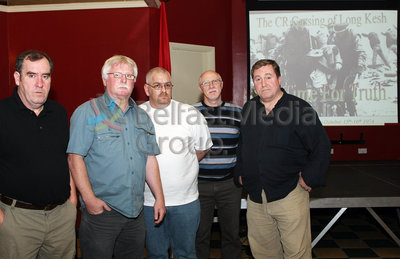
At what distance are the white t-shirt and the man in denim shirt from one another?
9.4 inches

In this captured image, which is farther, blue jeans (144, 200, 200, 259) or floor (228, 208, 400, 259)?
floor (228, 208, 400, 259)

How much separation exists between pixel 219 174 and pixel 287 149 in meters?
0.56

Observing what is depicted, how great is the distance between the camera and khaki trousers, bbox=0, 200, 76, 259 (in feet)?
5.24

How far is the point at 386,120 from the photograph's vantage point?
5613 millimetres

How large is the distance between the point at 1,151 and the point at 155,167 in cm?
76

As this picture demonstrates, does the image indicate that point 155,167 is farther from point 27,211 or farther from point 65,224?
point 27,211

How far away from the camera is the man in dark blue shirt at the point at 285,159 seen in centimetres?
209

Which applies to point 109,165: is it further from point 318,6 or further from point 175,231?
point 318,6

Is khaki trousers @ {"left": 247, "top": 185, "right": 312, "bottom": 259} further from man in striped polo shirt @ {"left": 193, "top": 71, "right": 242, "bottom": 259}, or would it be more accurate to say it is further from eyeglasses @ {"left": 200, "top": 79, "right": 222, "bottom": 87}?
eyeglasses @ {"left": 200, "top": 79, "right": 222, "bottom": 87}

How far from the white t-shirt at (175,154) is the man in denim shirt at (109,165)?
0.78 feet

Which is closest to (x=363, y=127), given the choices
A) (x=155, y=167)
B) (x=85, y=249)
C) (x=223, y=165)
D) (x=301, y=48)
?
(x=301, y=48)

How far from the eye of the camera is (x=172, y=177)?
2057 mm

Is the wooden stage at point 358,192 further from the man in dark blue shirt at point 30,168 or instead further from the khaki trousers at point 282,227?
the man in dark blue shirt at point 30,168

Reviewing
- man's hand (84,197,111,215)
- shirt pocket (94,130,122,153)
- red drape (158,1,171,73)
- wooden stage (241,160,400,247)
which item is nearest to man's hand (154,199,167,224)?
man's hand (84,197,111,215)
